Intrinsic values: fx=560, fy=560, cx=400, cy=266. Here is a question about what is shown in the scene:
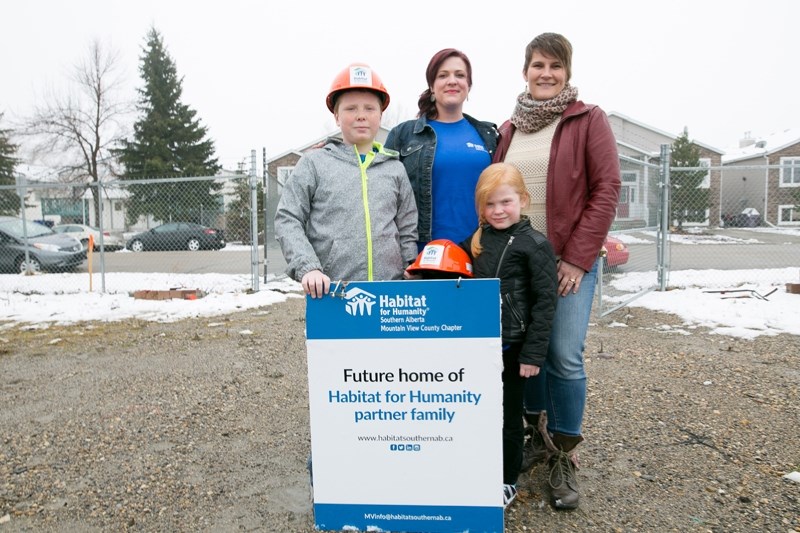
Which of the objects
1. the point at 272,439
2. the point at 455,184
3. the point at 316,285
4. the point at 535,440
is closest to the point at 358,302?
the point at 316,285

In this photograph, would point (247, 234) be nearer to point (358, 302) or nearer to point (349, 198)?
point (349, 198)

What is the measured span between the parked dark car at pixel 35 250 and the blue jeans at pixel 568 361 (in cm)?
1317

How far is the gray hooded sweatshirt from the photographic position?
8.25ft

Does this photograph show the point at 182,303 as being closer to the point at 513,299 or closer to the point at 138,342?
the point at 138,342

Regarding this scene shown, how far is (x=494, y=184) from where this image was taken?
2.46m

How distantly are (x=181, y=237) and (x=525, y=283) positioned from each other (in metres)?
16.9

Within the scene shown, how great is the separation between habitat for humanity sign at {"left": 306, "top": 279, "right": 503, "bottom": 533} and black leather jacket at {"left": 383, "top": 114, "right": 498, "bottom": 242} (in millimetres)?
628

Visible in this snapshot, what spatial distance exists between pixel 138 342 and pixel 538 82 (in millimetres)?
5370

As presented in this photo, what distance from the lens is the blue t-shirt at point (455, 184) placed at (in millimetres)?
2742

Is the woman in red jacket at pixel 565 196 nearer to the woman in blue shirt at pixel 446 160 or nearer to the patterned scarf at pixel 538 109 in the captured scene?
the patterned scarf at pixel 538 109

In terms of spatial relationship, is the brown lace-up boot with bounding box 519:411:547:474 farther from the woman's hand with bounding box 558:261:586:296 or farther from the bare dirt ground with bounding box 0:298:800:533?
the woman's hand with bounding box 558:261:586:296

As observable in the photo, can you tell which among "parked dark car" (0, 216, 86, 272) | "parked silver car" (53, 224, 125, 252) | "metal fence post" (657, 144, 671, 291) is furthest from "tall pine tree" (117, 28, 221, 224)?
"metal fence post" (657, 144, 671, 291)

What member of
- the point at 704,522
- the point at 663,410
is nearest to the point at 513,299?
the point at 704,522

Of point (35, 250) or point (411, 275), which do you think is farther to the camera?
point (35, 250)
